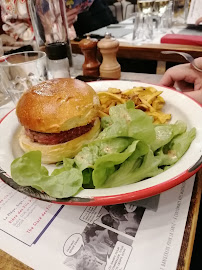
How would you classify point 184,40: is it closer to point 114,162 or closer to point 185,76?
point 185,76

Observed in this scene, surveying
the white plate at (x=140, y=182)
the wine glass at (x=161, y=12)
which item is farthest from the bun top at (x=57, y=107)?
the wine glass at (x=161, y=12)

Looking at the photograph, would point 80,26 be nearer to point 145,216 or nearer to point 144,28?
point 144,28

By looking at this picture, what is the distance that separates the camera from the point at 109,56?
1.41 meters

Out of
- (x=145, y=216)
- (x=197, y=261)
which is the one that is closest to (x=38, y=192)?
(x=145, y=216)

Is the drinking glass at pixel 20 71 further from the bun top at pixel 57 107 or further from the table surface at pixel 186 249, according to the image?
the table surface at pixel 186 249

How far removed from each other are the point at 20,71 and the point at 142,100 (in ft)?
2.01

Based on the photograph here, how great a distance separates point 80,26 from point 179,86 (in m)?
2.59

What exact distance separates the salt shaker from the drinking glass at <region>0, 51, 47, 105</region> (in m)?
0.21

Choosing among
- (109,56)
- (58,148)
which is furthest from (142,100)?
(109,56)

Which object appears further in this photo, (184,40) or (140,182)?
(184,40)

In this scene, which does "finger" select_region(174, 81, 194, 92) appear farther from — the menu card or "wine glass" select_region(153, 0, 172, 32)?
"wine glass" select_region(153, 0, 172, 32)

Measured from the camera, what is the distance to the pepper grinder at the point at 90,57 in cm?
141

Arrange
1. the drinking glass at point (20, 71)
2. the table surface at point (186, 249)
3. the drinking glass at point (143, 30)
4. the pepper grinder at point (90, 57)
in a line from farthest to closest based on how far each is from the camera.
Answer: the drinking glass at point (143, 30), the pepper grinder at point (90, 57), the drinking glass at point (20, 71), the table surface at point (186, 249)

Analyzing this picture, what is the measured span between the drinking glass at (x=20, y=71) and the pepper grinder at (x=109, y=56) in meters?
0.34
